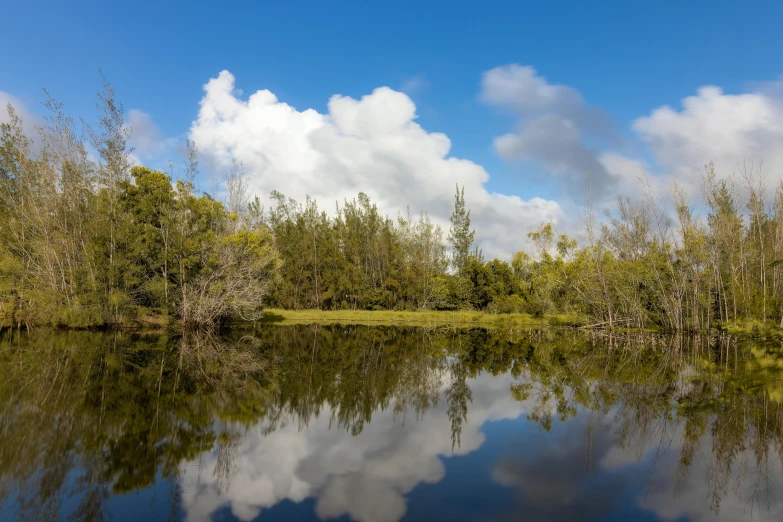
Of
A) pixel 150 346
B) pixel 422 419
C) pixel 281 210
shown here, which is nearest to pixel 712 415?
pixel 422 419

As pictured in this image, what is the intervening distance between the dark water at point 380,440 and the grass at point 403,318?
2177cm

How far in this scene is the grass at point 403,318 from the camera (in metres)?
39.5

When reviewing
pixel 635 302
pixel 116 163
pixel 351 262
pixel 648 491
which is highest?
pixel 116 163

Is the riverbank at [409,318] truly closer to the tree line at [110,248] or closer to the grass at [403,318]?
the grass at [403,318]

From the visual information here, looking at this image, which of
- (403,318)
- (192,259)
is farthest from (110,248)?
(403,318)

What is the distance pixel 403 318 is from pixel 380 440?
107ft

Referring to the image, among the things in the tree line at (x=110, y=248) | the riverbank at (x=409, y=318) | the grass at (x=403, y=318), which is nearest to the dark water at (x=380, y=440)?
the tree line at (x=110, y=248)

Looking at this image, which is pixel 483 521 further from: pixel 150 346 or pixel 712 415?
pixel 150 346

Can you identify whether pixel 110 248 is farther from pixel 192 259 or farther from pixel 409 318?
pixel 409 318

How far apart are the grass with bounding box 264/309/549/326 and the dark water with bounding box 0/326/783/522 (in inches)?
857

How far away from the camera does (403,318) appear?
136 feet

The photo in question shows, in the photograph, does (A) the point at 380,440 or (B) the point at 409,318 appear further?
(B) the point at 409,318

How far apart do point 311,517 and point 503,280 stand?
1709 inches

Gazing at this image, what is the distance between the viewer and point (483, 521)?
5762mm
